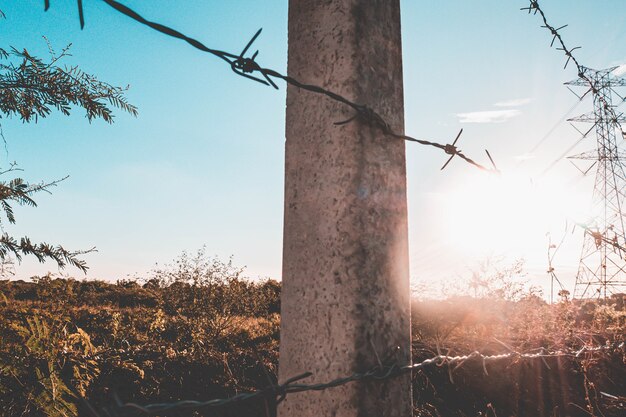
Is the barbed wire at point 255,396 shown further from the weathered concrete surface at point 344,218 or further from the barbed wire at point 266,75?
the barbed wire at point 266,75

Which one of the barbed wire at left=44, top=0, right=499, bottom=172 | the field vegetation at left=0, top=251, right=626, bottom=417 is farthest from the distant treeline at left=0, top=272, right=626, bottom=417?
the barbed wire at left=44, top=0, right=499, bottom=172

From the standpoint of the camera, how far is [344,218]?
102 centimetres

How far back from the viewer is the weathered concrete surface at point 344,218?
0.99 metres

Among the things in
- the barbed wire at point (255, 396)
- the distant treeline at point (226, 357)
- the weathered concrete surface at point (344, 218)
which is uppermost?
the weathered concrete surface at point (344, 218)

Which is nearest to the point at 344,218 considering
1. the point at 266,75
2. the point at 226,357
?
the point at 266,75

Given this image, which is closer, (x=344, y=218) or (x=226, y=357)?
(x=344, y=218)

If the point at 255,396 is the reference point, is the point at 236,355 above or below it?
below

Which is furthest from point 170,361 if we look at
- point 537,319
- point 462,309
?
point 462,309

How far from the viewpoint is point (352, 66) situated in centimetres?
108

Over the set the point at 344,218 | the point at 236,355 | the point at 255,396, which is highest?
the point at 344,218

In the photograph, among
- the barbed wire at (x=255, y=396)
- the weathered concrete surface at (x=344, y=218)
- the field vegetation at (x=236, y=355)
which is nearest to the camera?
the barbed wire at (x=255, y=396)

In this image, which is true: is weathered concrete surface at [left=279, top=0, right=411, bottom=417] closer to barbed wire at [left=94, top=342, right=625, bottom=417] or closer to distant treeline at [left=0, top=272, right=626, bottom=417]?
barbed wire at [left=94, top=342, right=625, bottom=417]

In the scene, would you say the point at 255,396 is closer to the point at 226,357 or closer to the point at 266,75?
the point at 266,75

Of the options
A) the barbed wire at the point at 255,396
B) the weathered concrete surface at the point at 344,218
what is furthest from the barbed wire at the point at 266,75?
the barbed wire at the point at 255,396
